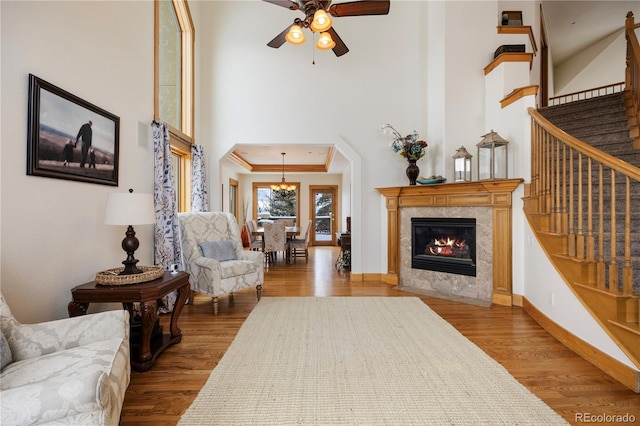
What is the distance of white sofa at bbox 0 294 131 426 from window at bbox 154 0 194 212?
271 centimetres

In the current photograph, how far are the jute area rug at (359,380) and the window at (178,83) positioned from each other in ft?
8.58

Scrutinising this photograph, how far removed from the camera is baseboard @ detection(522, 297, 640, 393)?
1.95 metres

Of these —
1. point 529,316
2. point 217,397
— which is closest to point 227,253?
A: point 217,397

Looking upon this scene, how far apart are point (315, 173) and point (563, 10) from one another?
284 inches

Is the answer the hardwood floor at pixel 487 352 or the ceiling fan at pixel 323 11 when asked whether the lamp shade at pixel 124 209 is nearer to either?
the hardwood floor at pixel 487 352

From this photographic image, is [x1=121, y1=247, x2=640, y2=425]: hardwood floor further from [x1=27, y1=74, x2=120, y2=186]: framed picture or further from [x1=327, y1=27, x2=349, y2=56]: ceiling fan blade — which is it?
[x1=327, y1=27, x2=349, y2=56]: ceiling fan blade

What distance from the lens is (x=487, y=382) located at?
1.99 m

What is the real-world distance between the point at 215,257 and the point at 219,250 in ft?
0.34

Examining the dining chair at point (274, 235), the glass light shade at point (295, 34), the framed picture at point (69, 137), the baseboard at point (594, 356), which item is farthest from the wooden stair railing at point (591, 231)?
the dining chair at point (274, 235)

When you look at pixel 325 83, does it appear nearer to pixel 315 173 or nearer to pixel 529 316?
pixel 529 316

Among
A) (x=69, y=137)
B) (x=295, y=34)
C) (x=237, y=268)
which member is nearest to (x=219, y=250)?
(x=237, y=268)

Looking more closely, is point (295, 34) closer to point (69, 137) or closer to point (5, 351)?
point (69, 137)

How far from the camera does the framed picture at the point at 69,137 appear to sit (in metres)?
1.95

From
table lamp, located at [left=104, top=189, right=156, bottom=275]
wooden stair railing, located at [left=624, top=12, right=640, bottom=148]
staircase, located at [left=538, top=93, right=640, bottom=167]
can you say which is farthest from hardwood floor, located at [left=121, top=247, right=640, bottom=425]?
wooden stair railing, located at [left=624, top=12, right=640, bottom=148]
